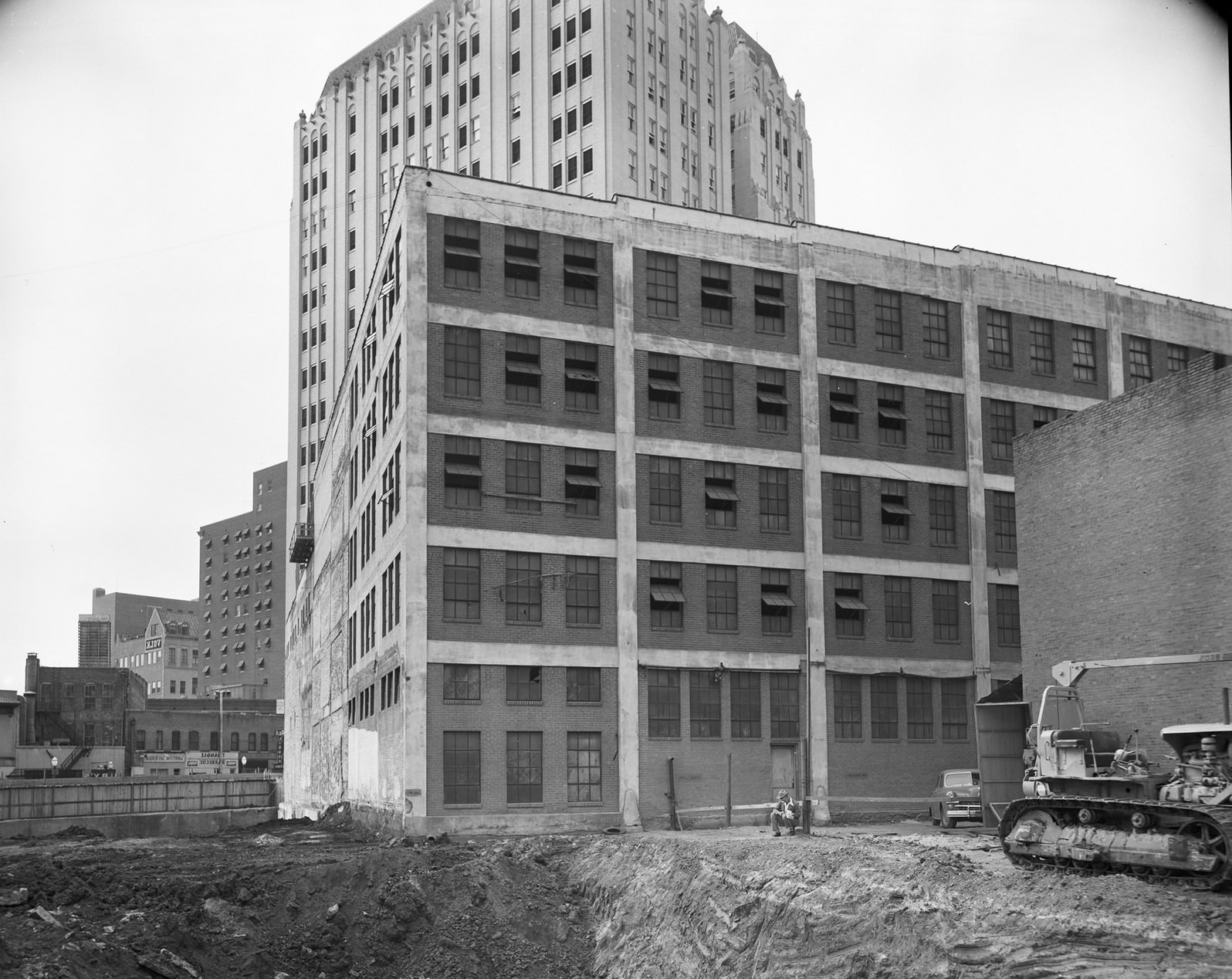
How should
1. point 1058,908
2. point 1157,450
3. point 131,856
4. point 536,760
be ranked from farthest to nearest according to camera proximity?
point 536,760 → point 131,856 → point 1157,450 → point 1058,908

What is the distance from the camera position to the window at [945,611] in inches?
1977

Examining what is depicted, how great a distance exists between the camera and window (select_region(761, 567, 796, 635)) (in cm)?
4753

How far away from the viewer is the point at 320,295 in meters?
107

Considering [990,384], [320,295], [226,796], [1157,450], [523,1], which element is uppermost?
[523,1]

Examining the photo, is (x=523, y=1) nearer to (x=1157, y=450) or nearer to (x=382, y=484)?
(x=382, y=484)

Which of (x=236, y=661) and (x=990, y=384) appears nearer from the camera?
(x=990, y=384)

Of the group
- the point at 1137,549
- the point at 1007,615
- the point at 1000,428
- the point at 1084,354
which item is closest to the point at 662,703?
the point at 1007,615

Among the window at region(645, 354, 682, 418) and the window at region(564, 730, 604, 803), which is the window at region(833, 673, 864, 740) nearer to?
the window at region(564, 730, 604, 803)

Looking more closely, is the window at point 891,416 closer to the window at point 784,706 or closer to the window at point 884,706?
the window at point 884,706

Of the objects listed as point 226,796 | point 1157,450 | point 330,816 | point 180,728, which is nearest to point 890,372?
point 1157,450

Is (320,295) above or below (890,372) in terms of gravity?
above

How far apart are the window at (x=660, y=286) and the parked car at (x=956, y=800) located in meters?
17.8

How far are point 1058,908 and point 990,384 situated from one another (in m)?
33.0

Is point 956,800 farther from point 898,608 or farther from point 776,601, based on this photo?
point 898,608
